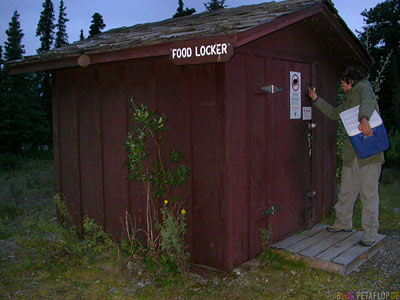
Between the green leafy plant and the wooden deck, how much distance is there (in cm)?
142

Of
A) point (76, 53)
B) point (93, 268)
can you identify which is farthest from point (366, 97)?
point (93, 268)

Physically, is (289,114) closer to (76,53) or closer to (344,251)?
(344,251)

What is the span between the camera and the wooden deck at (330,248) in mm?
5102

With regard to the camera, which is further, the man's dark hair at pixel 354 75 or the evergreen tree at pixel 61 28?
the evergreen tree at pixel 61 28

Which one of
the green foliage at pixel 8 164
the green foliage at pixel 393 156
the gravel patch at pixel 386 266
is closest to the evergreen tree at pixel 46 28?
the green foliage at pixel 8 164

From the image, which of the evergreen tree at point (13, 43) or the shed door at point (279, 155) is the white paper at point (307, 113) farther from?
the evergreen tree at point (13, 43)

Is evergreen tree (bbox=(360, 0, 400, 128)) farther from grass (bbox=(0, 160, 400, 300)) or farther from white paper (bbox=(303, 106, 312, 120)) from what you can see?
grass (bbox=(0, 160, 400, 300))

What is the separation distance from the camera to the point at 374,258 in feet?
18.5

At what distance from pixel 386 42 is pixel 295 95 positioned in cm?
2699

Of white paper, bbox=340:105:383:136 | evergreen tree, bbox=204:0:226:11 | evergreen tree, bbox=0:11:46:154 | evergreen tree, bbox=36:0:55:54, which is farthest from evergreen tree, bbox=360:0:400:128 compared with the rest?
evergreen tree, bbox=36:0:55:54

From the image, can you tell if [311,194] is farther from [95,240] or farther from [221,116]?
[95,240]

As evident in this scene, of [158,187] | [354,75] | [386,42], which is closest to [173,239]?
[158,187]

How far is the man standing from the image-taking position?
17.8ft

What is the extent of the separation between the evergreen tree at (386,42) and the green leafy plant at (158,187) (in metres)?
Answer: 23.0
